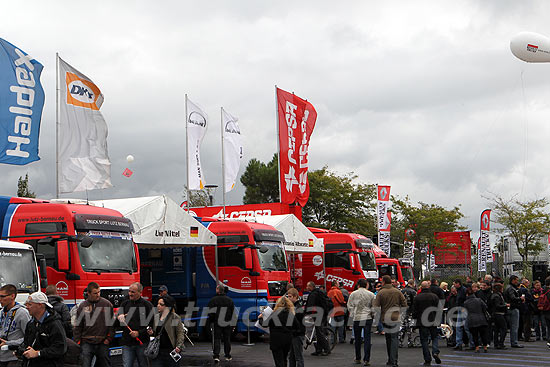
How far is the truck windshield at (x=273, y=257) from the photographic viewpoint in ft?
65.2

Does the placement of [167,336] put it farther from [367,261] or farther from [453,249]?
[453,249]

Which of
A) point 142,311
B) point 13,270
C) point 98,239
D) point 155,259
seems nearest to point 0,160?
point 98,239

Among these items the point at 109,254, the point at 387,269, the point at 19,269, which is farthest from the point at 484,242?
the point at 19,269

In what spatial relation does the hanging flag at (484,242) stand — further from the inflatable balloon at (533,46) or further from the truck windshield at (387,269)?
the inflatable balloon at (533,46)

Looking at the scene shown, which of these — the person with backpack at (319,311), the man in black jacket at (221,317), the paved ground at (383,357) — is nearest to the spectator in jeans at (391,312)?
the paved ground at (383,357)

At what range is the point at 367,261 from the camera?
89.9ft

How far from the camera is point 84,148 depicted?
17984 mm

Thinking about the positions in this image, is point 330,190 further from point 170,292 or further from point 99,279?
point 99,279

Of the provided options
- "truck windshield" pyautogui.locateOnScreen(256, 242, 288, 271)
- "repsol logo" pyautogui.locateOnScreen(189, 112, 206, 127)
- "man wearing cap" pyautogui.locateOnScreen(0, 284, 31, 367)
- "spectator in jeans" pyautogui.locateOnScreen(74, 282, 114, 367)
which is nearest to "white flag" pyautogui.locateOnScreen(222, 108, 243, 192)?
"repsol logo" pyautogui.locateOnScreen(189, 112, 206, 127)

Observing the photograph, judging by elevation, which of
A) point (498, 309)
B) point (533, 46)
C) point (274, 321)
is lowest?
point (498, 309)

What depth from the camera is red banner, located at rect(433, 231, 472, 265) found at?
5319 centimetres

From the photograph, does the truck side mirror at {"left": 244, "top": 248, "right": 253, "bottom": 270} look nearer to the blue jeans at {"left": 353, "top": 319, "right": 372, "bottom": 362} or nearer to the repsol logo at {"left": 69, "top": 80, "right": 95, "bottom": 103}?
the blue jeans at {"left": 353, "top": 319, "right": 372, "bottom": 362}

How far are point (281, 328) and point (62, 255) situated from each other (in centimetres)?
526

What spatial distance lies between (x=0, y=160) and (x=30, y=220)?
2318 mm
